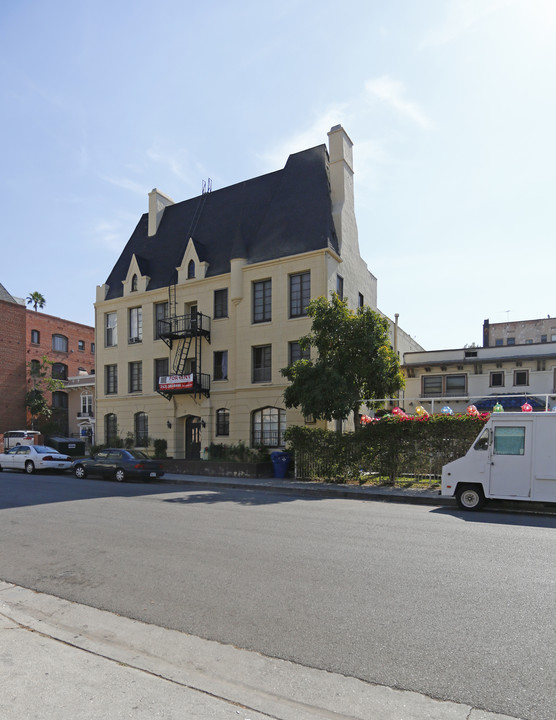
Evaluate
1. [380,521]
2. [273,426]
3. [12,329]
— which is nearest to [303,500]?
[380,521]

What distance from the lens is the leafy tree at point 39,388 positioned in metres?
41.2

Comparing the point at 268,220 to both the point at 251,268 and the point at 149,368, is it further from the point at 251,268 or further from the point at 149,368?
the point at 149,368

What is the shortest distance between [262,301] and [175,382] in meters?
6.50

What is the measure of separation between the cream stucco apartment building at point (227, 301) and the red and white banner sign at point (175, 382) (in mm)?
83

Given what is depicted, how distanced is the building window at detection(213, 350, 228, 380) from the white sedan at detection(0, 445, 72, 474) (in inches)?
338

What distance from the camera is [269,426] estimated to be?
83.7 feet

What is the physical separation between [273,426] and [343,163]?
1430 centimetres

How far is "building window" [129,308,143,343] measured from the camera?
3152cm

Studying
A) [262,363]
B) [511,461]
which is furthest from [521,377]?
[511,461]

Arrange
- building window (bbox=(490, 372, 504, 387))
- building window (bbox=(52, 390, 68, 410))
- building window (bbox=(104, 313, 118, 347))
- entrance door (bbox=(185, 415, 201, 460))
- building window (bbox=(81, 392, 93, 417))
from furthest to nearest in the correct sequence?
1. building window (bbox=(52, 390, 68, 410))
2. building window (bbox=(81, 392, 93, 417))
3. building window (bbox=(490, 372, 504, 387))
4. building window (bbox=(104, 313, 118, 347))
5. entrance door (bbox=(185, 415, 201, 460))

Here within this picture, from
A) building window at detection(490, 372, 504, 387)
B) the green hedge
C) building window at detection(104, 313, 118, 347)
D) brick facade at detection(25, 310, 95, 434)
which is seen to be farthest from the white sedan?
building window at detection(490, 372, 504, 387)

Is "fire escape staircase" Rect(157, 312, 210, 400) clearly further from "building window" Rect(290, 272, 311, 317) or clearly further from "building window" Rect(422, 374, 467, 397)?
"building window" Rect(422, 374, 467, 397)

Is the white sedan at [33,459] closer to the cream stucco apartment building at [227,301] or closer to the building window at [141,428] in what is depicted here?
the building window at [141,428]

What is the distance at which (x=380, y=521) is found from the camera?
10688 millimetres
